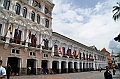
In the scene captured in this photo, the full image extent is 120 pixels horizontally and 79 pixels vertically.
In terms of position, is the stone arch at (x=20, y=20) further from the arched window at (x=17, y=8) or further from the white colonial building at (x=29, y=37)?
the arched window at (x=17, y=8)

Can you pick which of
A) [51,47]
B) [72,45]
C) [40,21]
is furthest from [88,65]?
[40,21]

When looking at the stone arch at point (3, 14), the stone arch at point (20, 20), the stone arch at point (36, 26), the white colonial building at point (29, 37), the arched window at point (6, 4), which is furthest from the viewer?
the stone arch at point (36, 26)

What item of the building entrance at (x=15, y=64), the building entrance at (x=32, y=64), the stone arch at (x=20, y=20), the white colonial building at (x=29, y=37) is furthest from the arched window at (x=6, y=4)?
the building entrance at (x=32, y=64)

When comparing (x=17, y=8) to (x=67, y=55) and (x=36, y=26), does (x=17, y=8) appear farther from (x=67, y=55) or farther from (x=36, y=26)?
(x=67, y=55)

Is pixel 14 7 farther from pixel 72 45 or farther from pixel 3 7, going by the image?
pixel 72 45

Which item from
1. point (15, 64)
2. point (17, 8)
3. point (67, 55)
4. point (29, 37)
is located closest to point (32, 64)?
point (15, 64)

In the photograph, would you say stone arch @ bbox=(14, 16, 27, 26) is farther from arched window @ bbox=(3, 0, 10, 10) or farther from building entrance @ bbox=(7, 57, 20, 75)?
building entrance @ bbox=(7, 57, 20, 75)

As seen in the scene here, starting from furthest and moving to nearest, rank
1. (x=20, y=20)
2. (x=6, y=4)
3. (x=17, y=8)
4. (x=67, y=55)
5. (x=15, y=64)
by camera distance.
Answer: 1. (x=67, y=55)
2. (x=17, y=8)
3. (x=15, y=64)
4. (x=20, y=20)
5. (x=6, y=4)

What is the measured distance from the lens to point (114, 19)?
1906 cm

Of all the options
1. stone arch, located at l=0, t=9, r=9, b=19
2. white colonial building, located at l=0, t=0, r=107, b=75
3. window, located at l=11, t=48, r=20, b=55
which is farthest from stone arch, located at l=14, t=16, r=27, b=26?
window, located at l=11, t=48, r=20, b=55

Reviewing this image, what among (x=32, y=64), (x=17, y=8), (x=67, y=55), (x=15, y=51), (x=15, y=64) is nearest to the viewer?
(x=15, y=51)

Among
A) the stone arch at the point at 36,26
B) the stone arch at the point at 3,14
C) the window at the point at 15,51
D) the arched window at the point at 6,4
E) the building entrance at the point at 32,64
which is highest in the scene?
the arched window at the point at 6,4

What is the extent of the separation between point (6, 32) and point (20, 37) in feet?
8.85

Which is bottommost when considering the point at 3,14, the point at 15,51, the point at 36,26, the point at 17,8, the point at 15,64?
the point at 15,64
